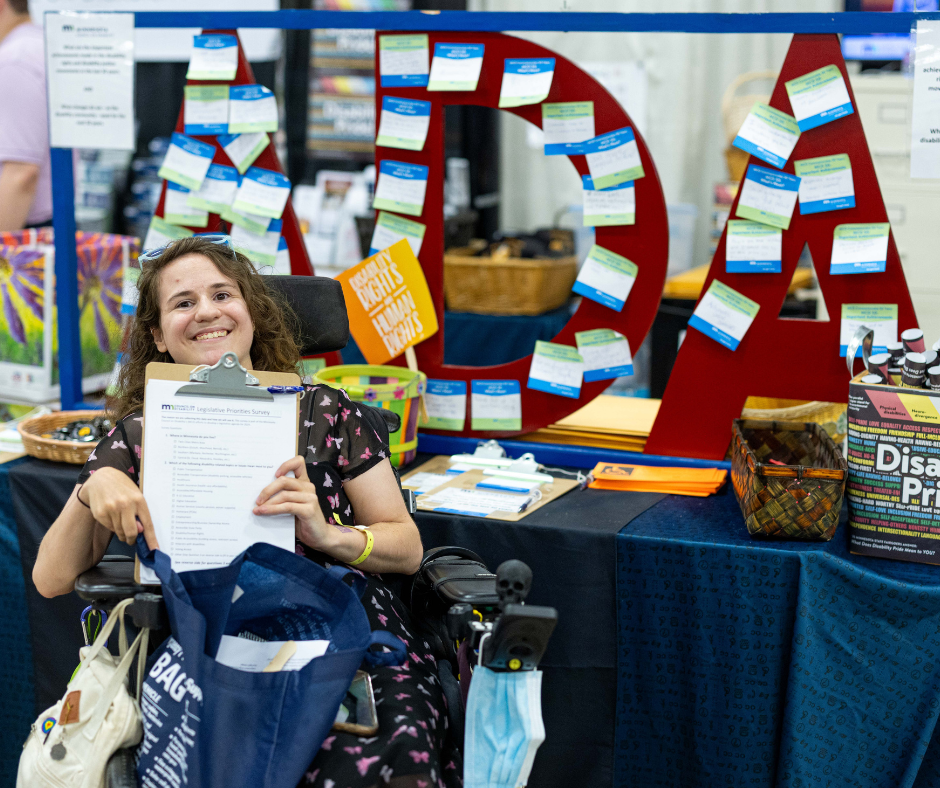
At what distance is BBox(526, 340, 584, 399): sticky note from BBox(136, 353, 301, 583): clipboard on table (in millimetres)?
862

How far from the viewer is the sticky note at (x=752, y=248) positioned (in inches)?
79.0

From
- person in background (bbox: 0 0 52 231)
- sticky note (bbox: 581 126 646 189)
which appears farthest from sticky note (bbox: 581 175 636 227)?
person in background (bbox: 0 0 52 231)

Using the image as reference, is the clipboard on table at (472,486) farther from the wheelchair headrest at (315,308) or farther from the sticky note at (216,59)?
the sticky note at (216,59)

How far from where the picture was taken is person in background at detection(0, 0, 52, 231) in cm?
298

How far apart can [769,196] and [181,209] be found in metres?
1.40

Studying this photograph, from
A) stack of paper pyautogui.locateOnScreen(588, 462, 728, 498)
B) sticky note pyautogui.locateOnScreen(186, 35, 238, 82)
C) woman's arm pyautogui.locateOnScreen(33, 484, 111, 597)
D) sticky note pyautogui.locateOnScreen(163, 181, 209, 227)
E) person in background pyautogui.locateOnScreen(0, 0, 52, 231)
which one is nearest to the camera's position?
woman's arm pyautogui.locateOnScreen(33, 484, 111, 597)

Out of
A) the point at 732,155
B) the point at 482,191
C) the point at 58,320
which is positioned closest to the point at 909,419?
the point at 58,320

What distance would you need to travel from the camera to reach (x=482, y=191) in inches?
193

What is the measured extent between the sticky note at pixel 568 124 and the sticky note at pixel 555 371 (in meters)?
0.44

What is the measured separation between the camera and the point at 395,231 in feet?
7.46

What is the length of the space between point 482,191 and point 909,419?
3490mm

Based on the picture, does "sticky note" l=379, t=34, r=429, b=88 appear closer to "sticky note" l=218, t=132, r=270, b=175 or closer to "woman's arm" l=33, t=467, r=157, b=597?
"sticky note" l=218, t=132, r=270, b=175

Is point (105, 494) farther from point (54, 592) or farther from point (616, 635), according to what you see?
point (616, 635)

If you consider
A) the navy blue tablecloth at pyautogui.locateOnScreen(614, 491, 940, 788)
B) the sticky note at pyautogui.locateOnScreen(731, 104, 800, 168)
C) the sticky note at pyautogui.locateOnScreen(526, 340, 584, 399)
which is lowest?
the navy blue tablecloth at pyautogui.locateOnScreen(614, 491, 940, 788)
